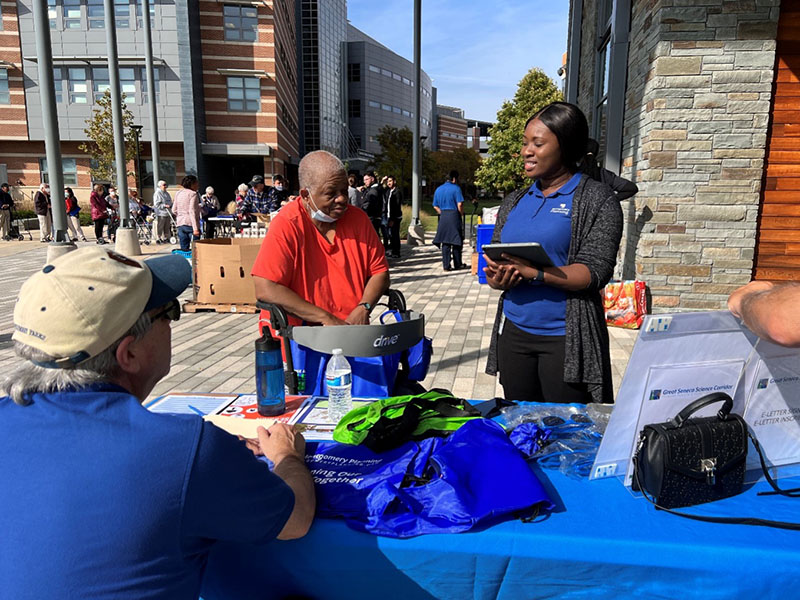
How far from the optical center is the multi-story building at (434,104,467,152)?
120 m

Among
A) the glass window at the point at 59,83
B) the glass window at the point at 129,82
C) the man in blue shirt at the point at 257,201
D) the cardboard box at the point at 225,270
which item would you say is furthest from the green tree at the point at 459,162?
the cardboard box at the point at 225,270

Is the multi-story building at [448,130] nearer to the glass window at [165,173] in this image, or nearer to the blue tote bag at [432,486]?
the glass window at [165,173]

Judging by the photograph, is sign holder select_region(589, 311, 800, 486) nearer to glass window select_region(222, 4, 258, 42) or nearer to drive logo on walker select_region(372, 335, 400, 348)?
drive logo on walker select_region(372, 335, 400, 348)

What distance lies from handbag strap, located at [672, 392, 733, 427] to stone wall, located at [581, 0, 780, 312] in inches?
213

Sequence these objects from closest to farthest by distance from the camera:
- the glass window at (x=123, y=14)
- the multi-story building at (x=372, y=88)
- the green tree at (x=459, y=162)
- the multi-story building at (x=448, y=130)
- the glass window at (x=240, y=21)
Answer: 1. the glass window at (x=240, y=21)
2. the glass window at (x=123, y=14)
3. the green tree at (x=459, y=162)
4. the multi-story building at (x=372, y=88)
5. the multi-story building at (x=448, y=130)

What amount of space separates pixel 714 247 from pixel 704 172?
0.86 m

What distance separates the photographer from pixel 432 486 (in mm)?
1578

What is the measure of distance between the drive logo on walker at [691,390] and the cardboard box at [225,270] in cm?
676

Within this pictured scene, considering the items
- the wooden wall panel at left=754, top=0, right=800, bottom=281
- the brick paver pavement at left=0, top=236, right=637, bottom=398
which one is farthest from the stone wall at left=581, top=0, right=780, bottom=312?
the brick paver pavement at left=0, top=236, right=637, bottom=398

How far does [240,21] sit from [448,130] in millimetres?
95543

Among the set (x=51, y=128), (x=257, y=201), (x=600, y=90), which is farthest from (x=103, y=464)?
(x=257, y=201)

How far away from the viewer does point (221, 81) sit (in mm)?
33281

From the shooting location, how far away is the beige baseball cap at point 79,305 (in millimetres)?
1173

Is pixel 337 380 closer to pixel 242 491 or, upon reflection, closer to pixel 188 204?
pixel 242 491
